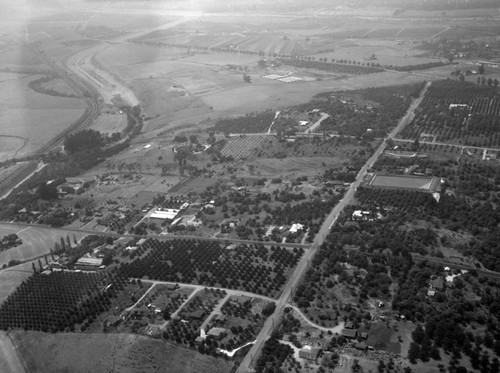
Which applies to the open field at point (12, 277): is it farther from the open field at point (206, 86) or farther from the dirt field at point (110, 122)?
the open field at point (206, 86)

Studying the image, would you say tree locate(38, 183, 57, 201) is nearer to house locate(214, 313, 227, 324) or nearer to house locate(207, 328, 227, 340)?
house locate(214, 313, 227, 324)

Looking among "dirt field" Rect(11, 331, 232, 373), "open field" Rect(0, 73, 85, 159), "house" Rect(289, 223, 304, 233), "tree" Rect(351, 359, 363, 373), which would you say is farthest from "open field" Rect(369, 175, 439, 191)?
"open field" Rect(0, 73, 85, 159)

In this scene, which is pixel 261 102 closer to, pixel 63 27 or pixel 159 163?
pixel 159 163

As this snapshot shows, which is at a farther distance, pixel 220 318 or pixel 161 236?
pixel 161 236

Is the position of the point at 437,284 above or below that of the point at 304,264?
above

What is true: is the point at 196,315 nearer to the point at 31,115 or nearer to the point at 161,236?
the point at 161,236


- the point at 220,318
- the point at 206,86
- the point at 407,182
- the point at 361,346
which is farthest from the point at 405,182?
the point at 206,86

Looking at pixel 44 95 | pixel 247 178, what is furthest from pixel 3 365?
pixel 44 95
